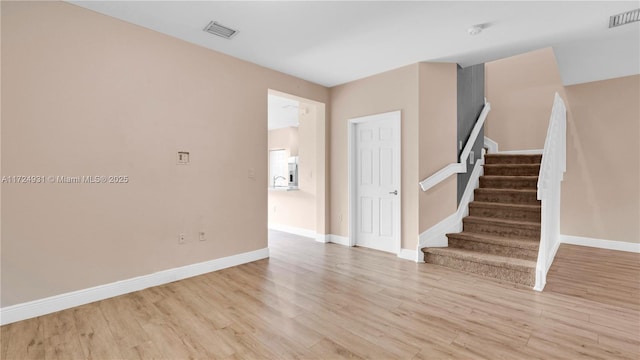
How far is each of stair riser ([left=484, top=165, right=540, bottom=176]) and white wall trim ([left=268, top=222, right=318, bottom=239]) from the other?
3224 millimetres

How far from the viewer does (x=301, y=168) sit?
5957 millimetres

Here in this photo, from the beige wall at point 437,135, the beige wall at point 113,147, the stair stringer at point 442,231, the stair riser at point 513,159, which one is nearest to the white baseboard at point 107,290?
the beige wall at point 113,147

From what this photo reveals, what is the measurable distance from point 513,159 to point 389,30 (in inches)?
141

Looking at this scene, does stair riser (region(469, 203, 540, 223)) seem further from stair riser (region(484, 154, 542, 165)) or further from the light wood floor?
stair riser (region(484, 154, 542, 165))

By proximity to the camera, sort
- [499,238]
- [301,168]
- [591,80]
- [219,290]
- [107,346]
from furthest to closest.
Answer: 1. [301,168]
2. [591,80]
3. [499,238]
4. [219,290]
5. [107,346]

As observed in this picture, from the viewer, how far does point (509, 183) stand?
4746mm

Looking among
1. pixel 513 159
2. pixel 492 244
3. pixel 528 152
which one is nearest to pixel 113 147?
pixel 492 244

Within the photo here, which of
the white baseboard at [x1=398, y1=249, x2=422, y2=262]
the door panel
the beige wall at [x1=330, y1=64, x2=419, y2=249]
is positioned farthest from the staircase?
the door panel

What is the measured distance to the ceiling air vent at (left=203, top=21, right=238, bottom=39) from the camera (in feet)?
10.1

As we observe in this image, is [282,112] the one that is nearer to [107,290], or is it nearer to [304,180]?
[304,180]

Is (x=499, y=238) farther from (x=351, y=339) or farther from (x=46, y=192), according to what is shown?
(x=46, y=192)

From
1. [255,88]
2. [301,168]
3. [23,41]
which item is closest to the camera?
[23,41]

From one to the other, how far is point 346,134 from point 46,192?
151 inches

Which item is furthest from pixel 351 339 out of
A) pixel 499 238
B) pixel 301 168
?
pixel 301 168
